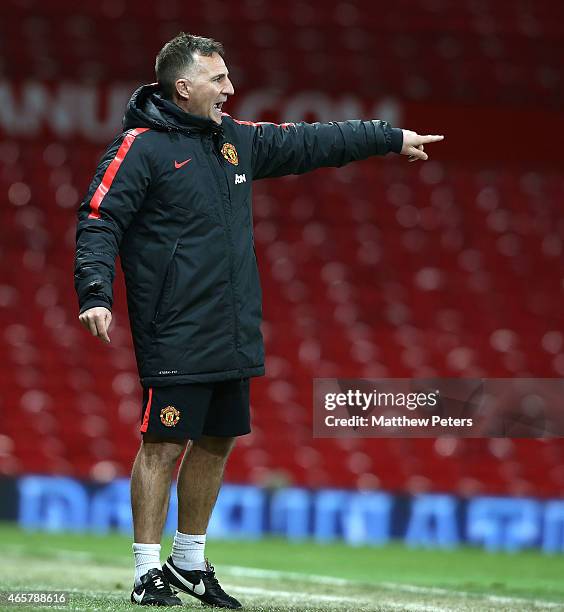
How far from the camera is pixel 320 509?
7.37 m

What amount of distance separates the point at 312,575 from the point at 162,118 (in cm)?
245

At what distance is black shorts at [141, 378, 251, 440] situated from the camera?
125 inches

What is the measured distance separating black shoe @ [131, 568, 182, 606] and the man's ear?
1229mm

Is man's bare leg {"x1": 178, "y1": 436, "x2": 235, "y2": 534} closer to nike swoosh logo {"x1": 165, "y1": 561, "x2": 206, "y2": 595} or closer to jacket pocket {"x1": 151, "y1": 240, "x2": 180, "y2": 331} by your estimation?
nike swoosh logo {"x1": 165, "y1": 561, "x2": 206, "y2": 595}

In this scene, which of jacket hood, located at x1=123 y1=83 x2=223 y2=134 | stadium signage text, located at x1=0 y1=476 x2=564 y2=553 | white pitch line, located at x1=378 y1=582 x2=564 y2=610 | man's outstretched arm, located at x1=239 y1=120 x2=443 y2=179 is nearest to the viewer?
jacket hood, located at x1=123 y1=83 x2=223 y2=134

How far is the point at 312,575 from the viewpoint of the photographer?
512cm

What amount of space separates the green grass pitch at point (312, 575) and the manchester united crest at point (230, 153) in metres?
1.16

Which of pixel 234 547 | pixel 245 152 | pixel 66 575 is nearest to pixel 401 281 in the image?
pixel 234 547

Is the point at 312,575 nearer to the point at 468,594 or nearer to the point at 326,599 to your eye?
the point at 468,594

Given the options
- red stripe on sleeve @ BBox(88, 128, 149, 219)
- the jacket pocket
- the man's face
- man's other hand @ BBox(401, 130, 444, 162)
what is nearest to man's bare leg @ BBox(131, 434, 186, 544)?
the jacket pocket

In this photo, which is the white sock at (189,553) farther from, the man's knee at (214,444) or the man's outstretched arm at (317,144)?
the man's outstretched arm at (317,144)

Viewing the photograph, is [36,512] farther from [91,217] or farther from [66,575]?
[91,217]

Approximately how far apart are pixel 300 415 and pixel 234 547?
7.02 ft

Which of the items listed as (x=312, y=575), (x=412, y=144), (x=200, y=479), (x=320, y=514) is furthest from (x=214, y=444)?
(x=320, y=514)
